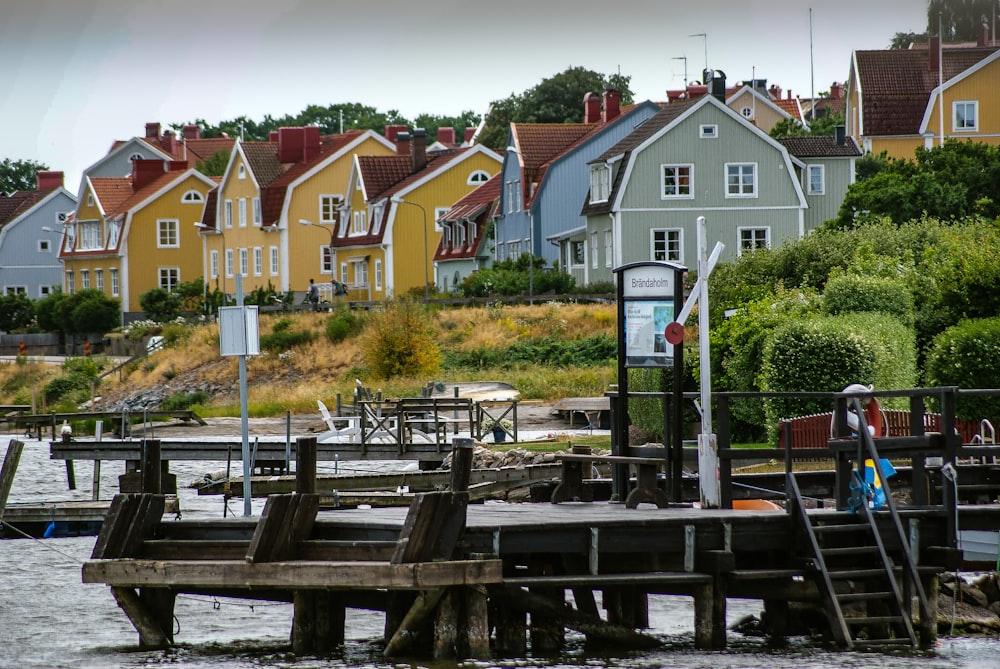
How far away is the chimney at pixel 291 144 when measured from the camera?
93.2 meters

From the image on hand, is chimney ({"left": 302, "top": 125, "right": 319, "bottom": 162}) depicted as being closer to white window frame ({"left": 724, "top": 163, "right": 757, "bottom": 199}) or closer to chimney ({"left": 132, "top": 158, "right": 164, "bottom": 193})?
chimney ({"left": 132, "top": 158, "right": 164, "bottom": 193})

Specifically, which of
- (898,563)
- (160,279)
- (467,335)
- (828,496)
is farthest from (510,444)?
(160,279)

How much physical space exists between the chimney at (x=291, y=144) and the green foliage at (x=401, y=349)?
39.9m

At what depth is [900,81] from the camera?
8138 cm

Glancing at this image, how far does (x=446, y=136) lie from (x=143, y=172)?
1023 inches

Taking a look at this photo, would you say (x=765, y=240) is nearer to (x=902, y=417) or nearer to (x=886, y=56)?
(x=886, y=56)

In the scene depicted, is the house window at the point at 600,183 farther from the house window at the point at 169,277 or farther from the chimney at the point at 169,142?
the chimney at the point at 169,142

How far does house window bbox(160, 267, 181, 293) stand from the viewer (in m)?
98.4

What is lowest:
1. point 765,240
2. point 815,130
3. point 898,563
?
point 898,563

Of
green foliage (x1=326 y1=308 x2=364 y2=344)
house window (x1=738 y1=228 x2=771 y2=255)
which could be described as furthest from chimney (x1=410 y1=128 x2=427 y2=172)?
house window (x1=738 y1=228 x2=771 y2=255)

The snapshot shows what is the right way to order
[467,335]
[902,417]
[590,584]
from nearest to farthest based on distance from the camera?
[590,584]
[902,417]
[467,335]

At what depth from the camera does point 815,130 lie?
84.2m

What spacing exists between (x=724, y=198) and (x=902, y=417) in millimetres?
39464

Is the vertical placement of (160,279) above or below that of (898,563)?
above
